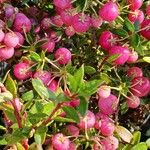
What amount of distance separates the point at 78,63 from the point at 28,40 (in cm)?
20

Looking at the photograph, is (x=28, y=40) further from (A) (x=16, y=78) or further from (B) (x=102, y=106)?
(B) (x=102, y=106)

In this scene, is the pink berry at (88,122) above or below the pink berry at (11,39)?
below

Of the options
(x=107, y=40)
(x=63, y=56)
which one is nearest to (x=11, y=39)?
(x=63, y=56)

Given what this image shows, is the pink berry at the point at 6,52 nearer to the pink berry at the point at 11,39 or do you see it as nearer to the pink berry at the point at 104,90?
the pink berry at the point at 11,39

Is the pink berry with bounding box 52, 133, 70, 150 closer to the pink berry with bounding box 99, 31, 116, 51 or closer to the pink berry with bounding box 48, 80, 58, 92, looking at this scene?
the pink berry with bounding box 48, 80, 58, 92

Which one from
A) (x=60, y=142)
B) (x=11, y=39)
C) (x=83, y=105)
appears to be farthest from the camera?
(x=11, y=39)

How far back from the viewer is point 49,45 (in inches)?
56.9

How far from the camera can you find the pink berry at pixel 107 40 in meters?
1.40

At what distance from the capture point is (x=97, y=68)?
1.48 m

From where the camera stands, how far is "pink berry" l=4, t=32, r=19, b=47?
54.0 inches

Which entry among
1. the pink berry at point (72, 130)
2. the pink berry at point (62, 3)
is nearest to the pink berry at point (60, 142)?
the pink berry at point (72, 130)

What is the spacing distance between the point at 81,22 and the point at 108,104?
0.24 metres

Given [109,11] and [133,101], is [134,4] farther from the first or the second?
[133,101]

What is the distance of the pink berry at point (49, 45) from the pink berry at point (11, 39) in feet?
0.31
